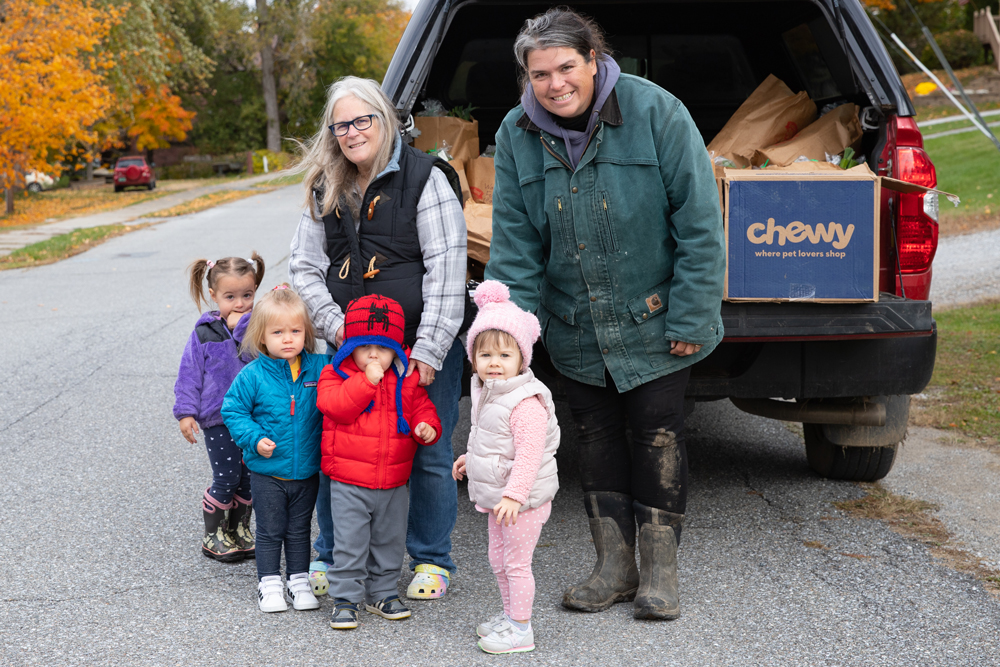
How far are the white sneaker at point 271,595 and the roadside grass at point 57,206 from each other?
60.7 feet

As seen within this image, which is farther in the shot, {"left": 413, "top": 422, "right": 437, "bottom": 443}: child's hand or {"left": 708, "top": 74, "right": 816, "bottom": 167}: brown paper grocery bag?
{"left": 708, "top": 74, "right": 816, "bottom": 167}: brown paper grocery bag

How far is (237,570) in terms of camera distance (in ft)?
11.5

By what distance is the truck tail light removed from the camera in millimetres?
3467

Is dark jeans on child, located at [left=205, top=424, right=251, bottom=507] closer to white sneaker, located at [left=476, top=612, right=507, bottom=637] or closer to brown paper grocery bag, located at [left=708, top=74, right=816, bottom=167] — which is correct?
white sneaker, located at [left=476, top=612, right=507, bottom=637]

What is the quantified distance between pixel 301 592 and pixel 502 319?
118cm

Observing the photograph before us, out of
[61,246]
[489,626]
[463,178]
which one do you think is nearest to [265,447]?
→ [489,626]

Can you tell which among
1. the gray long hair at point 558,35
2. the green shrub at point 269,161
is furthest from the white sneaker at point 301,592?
the green shrub at point 269,161

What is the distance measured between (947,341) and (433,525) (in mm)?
5084

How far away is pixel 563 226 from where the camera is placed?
300 cm

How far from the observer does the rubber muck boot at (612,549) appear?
3.13 metres

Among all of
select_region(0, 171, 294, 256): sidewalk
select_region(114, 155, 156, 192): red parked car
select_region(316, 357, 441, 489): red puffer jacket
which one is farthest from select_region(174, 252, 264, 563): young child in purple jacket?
select_region(114, 155, 156, 192): red parked car

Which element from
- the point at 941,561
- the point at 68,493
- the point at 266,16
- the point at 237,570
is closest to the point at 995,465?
the point at 941,561

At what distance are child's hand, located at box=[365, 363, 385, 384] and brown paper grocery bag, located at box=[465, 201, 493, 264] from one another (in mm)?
942

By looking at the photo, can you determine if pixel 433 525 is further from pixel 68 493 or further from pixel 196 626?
pixel 68 493
